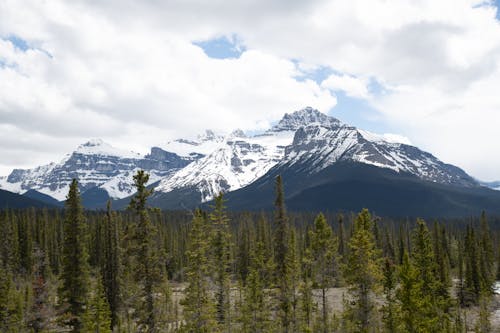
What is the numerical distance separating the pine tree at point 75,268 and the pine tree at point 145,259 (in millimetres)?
9995

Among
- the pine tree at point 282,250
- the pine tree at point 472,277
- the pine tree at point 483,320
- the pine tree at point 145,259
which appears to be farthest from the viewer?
the pine tree at point 472,277

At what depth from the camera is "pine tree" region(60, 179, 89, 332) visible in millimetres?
45531

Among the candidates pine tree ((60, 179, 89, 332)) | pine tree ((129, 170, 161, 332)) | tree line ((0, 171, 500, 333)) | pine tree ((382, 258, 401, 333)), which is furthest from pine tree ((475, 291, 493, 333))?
pine tree ((60, 179, 89, 332))

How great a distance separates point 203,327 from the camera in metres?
43.5

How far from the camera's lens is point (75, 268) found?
4594 centimetres

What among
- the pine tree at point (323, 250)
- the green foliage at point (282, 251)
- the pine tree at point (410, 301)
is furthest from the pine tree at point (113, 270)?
the pine tree at point (410, 301)

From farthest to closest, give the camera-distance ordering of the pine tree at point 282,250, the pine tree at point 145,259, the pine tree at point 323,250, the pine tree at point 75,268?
the pine tree at point 323,250, the pine tree at point 282,250, the pine tree at point 75,268, the pine tree at point 145,259

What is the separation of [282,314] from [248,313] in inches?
170

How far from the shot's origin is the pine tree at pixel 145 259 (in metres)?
38.4

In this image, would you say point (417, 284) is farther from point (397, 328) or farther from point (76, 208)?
point (76, 208)

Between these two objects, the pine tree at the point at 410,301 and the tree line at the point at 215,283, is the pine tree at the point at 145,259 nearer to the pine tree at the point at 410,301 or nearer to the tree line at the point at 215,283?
the tree line at the point at 215,283

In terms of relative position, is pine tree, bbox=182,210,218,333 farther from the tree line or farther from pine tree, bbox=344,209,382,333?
pine tree, bbox=344,209,382,333

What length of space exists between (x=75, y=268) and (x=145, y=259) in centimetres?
1133

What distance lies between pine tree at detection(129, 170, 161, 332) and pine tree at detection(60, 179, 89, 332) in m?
9.99
